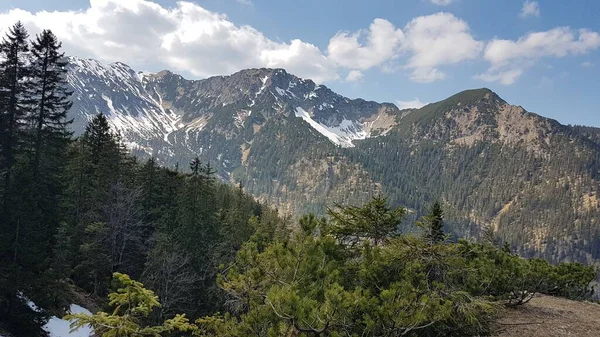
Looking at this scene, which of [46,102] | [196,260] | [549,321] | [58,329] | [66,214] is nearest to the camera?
[549,321]

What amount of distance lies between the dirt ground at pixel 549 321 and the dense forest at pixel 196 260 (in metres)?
0.60

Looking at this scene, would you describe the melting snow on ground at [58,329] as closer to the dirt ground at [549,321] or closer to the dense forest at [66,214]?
the dense forest at [66,214]

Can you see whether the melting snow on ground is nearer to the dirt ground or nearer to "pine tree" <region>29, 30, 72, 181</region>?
"pine tree" <region>29, 30, 72, 181</region>

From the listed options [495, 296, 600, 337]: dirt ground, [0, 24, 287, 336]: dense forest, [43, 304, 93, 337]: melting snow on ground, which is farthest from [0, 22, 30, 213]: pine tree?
[495, 296, 600, 337]: dirt ground

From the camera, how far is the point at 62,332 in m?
23.2

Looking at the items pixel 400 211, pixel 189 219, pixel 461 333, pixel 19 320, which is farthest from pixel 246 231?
pixel 461 333

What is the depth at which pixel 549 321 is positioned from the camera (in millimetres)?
11680

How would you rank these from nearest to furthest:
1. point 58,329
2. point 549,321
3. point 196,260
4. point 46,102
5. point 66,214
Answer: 1. point 549,321
2. point 58,329
3. point 46,102
4. point 66,214
5. point 196,260

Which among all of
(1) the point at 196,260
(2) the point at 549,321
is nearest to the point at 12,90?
(1) the point at 196,260

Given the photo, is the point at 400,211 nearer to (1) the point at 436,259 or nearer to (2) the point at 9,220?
(1) the point at 436,259

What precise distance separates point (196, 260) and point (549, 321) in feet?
91.2

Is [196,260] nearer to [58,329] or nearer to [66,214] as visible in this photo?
[66,214]

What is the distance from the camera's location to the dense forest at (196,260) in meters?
7.63

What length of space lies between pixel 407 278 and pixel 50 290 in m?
21.9
